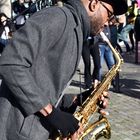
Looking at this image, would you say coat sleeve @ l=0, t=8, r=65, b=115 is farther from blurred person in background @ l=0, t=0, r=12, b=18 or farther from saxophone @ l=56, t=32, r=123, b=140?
blurred person in background @ l=0, t=0, r=12, b=18

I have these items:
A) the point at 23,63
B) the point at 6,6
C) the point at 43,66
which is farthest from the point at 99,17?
the point at 6,6

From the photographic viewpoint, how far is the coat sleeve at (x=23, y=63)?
2.61 m

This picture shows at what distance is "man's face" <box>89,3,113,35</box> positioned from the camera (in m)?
2.87

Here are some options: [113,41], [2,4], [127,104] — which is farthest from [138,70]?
[2,4]

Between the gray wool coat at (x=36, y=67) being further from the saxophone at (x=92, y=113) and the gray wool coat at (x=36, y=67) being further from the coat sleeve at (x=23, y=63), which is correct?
the saxophone at (x=92, y=113)

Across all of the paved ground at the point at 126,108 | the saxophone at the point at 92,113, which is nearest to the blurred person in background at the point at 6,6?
the paved ground at the point at 126,108

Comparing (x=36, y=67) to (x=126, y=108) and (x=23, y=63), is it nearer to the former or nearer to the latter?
(x=23, y=63)

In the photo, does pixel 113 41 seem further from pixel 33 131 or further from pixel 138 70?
pixel 33 131

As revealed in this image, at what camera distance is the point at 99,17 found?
2895mm

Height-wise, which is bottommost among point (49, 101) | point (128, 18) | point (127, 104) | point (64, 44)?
point (128, 18)

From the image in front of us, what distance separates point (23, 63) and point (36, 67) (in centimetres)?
10

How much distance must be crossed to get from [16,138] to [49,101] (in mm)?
276

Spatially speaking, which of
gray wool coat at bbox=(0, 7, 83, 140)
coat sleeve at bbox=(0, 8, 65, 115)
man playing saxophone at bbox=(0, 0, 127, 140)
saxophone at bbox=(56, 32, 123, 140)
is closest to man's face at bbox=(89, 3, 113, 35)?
man playing saxophone at bbox=(0, 0, 127, 140)

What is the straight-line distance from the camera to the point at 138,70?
11.7 m
